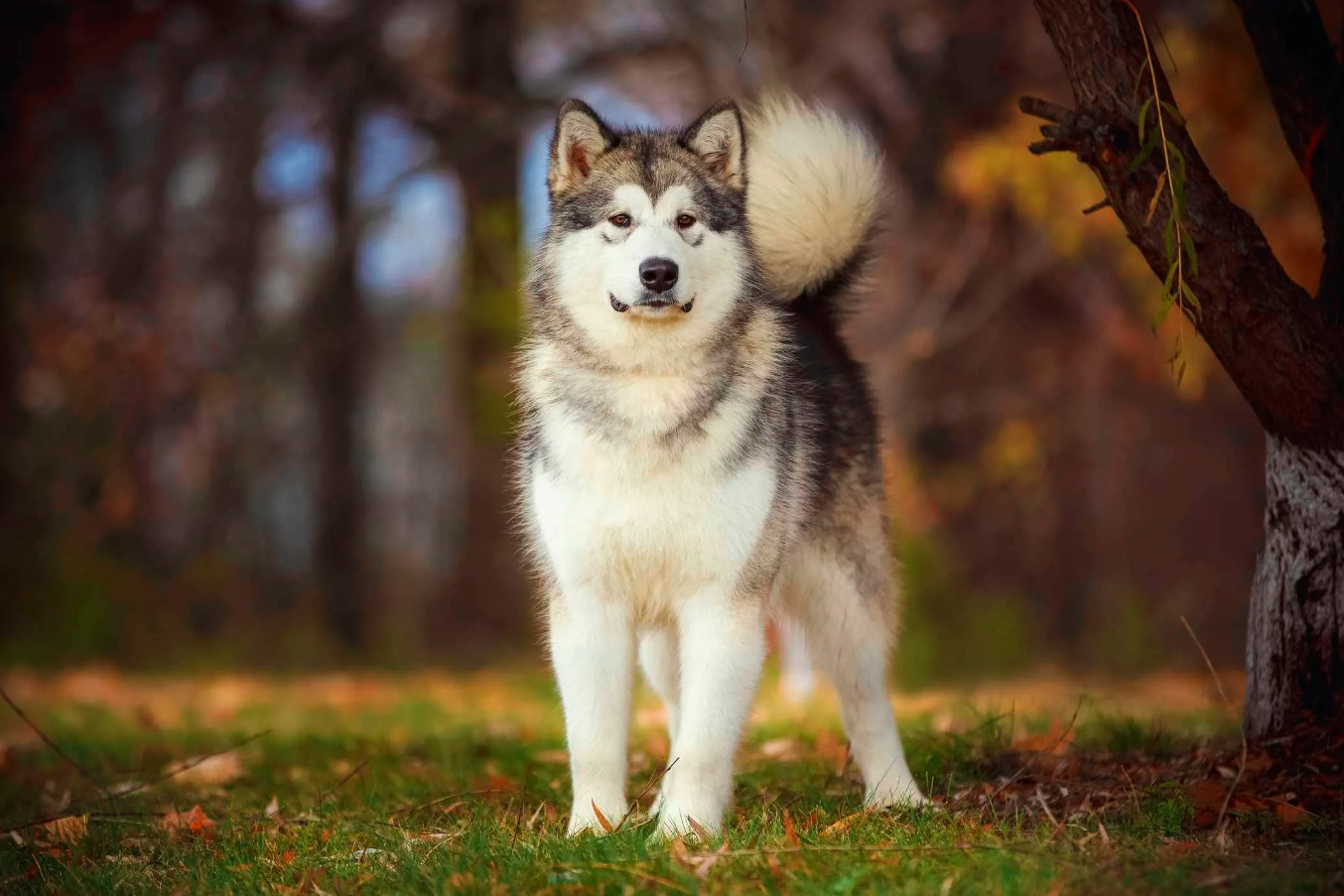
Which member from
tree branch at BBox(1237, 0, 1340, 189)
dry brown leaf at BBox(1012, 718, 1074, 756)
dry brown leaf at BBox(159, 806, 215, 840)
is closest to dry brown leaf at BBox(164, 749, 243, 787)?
dry brown leaf at BBox(159, 806, 215, 840)

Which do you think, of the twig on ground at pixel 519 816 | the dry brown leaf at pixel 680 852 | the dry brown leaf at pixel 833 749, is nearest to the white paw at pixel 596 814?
the twig on ground at pixel 519 816

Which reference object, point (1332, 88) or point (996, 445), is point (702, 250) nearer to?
point (1332, 88)

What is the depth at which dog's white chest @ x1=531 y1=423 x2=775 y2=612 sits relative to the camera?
3.32 metres

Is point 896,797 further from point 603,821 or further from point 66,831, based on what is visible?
point 66,831

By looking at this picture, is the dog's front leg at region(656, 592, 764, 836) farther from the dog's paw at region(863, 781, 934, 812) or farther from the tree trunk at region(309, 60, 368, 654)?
the tree trunk at region(309, 60, 368, 654)

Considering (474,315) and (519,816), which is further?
(474,315)

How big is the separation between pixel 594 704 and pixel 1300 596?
6.77 feet

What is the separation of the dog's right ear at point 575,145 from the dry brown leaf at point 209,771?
7.59ft

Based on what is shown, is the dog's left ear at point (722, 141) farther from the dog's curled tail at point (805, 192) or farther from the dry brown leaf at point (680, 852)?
the dry brown leaf at point (680, 852)

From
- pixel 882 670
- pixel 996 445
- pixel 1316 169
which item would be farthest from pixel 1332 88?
pixel 996 445

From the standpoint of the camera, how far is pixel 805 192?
13.9 ft

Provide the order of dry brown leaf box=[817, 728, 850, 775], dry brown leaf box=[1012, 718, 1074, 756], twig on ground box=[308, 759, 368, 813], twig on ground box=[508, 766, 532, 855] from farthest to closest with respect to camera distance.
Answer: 1. dry brown leaf box=[817, 728, 850, 775]
2. dry brown leaf box=[1012, 718, 1074, 756]
3. twig on ground box=[308, 759, 368, 813]
4. twig on ground box=[508, 766, 532, 855]

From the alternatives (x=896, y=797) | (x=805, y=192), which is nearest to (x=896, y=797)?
(x=896, y=797)

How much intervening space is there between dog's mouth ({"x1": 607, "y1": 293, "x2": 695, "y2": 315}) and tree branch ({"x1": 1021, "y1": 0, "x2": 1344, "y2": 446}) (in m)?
1.08
